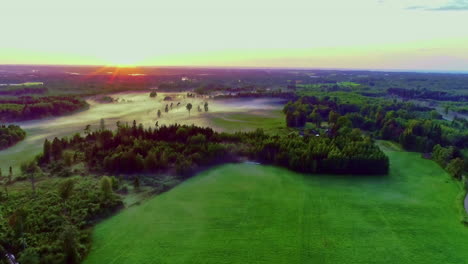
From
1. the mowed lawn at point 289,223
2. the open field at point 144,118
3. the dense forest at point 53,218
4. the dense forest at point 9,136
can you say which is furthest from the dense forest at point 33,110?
the mowed lawn at point 289,223

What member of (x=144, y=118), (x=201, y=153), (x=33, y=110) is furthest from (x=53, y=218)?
(x=33, y=110)

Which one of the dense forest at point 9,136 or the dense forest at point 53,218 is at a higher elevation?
the dense forest at point 9,136

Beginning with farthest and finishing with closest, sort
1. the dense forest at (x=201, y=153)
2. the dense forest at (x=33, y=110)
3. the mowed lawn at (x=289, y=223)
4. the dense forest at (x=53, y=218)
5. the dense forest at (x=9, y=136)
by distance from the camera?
the dense forest at (x=33, y=110) → the dense forest at (x=9, y=136) → the dense forest at (x=201, y=153) → the mowed lawn at (x=289, y=223) → the dense forest at (x=53, y=218)

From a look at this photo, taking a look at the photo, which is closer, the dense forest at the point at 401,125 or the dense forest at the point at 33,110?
the dense forest at the point at 401,125

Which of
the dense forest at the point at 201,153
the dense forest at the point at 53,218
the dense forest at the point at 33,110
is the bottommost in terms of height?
the dense forest at the point at 53,218

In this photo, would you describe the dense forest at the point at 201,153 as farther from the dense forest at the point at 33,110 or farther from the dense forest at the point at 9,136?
the dense forest at the point at 33,110

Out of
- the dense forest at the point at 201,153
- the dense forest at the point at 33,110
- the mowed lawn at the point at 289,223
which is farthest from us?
the dense forest at the point at 33,110

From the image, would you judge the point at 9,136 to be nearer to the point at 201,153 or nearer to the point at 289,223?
the point at 201,153
